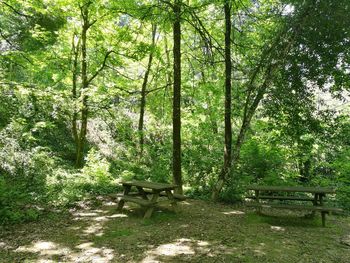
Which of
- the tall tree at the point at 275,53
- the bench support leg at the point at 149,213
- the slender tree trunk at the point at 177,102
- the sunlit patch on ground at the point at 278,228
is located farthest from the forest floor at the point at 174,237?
the tall tree at the point at 275,53

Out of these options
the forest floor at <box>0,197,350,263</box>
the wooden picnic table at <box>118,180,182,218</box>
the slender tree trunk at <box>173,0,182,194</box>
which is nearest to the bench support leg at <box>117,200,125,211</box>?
the wooden picnic table at <box>118,180,182,218</box>

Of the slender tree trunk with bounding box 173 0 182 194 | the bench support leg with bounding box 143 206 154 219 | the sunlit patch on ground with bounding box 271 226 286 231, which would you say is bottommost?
the sunlit patch on ground with bounding box 271 226 286 231

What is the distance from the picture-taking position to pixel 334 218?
788 centimetres

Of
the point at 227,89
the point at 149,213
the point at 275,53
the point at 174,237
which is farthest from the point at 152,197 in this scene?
the point at 275,53

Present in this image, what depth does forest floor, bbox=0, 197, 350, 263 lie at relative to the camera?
16.1ft

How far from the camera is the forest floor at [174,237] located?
492 centimetres

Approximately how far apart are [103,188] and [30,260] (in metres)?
5.08

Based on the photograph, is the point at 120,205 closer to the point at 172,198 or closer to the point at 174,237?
the point at 172,198

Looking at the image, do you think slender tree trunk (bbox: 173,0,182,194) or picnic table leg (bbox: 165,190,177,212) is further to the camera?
slender tree trunk (bbox: 173,0,182,194)

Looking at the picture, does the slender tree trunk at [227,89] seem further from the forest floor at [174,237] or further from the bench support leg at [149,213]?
the bench support leg at [149,213]

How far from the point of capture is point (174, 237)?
586 cm

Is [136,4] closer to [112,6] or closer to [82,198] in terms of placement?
[112,6]

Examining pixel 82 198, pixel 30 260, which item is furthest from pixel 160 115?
pixel 30 260

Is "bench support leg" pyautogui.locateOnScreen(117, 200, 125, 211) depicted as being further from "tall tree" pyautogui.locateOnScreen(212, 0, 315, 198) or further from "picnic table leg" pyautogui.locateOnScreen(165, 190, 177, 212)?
"tall tree" pyautogui.locateOnScreen(212, 0, 315, 198)
